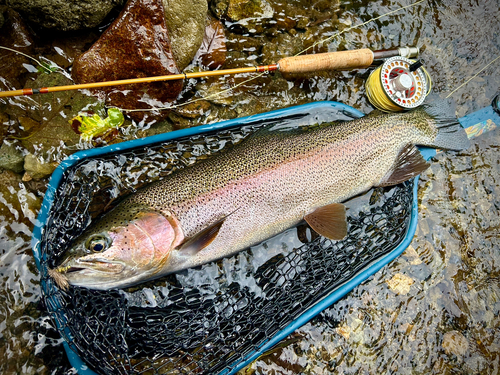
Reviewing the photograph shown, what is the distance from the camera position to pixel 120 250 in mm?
2189

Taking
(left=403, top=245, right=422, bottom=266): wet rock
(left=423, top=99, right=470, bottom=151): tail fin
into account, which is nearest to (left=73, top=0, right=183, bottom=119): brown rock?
(left=423, top=99, right=470, bottom=151): tail fin

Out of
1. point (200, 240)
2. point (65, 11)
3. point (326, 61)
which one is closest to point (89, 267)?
point (200, 240)

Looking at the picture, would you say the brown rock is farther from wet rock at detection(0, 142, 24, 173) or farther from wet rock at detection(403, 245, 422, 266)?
wet rock at detection(403, 245, 422, 266)

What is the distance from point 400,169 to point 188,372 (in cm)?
229

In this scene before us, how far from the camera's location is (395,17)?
341 cm

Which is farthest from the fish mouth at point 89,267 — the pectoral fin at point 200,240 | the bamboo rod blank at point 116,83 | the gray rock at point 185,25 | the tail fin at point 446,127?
the tail fin at point 446,127

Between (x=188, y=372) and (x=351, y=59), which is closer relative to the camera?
(x=188, y=372)

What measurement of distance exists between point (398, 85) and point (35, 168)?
9.82 ft

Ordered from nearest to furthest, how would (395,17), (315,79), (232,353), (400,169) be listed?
(232,353) → (400,169) → (315,79) → (395,17)

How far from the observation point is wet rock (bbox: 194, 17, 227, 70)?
2947mm

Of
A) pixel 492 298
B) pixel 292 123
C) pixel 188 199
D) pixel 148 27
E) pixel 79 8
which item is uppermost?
pixel 79 8

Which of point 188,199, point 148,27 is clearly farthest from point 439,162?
point 148,27

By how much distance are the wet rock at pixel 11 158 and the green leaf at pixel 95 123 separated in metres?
0.45

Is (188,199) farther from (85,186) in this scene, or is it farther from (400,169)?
(400,169)
